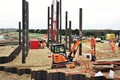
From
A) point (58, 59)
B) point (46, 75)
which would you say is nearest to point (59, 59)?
point (58, 59)

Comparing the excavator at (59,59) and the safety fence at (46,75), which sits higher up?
the excavator at (59,59)

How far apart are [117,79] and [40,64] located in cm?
907

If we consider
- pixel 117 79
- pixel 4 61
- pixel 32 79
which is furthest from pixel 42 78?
pixel 4 61

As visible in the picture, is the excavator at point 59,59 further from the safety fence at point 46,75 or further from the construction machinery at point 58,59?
the safety fence at point 46,75

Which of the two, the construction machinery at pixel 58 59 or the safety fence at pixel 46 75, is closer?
the safety fence at pixel 46 75

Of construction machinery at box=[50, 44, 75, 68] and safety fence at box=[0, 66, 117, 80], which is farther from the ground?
construction machinery at box=[50, 44, 75, 68]

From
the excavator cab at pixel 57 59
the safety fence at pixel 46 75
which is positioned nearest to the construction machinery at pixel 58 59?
the excavator cab at pixel 57 59

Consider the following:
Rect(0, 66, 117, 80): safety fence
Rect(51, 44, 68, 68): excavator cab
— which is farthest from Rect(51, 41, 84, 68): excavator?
Rect(0, 66, 117, 80): safety fence

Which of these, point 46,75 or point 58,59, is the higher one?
point 58,59

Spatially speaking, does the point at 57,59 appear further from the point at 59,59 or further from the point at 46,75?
the point at 46,75

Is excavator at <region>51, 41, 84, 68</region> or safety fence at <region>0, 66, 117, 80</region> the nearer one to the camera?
safety fence at <region>0, 66, 117, 80</region>

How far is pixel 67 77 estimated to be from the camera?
1686 centimetres

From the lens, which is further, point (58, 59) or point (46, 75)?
point (58, 59)

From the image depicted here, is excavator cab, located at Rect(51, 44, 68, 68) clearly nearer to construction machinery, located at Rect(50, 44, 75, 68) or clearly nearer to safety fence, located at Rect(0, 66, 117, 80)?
construction machinery, located at Rect(50, 44, 75, 68)
